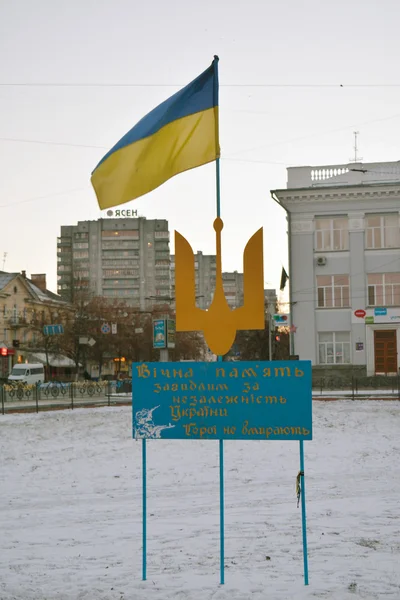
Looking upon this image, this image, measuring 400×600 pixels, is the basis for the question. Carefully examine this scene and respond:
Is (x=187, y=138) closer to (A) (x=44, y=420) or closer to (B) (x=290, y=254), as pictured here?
(A) (x=44, y=420)

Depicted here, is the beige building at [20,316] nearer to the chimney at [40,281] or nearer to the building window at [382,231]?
the chimney at [40,281]

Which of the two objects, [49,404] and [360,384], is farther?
[360,384]

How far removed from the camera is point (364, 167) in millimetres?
54062

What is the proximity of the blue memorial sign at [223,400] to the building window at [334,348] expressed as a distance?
45.4 metres

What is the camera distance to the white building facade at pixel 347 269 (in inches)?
2062

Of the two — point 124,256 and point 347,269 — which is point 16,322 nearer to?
point 347,269

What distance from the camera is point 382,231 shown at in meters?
53.6

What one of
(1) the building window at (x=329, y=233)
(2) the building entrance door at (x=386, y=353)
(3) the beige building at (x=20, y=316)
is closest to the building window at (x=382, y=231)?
(1) the building window at (x=329, y=233)

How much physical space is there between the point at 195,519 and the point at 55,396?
109 feet

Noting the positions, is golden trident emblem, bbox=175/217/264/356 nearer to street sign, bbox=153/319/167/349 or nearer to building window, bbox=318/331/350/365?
street sign, bbox=153/319/167/349

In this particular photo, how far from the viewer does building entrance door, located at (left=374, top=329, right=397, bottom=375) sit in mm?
52219

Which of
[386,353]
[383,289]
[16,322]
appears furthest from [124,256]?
[386,353]

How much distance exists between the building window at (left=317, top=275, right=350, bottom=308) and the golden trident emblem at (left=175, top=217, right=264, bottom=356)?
148 ft

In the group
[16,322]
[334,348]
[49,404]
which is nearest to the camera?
[49,404]
